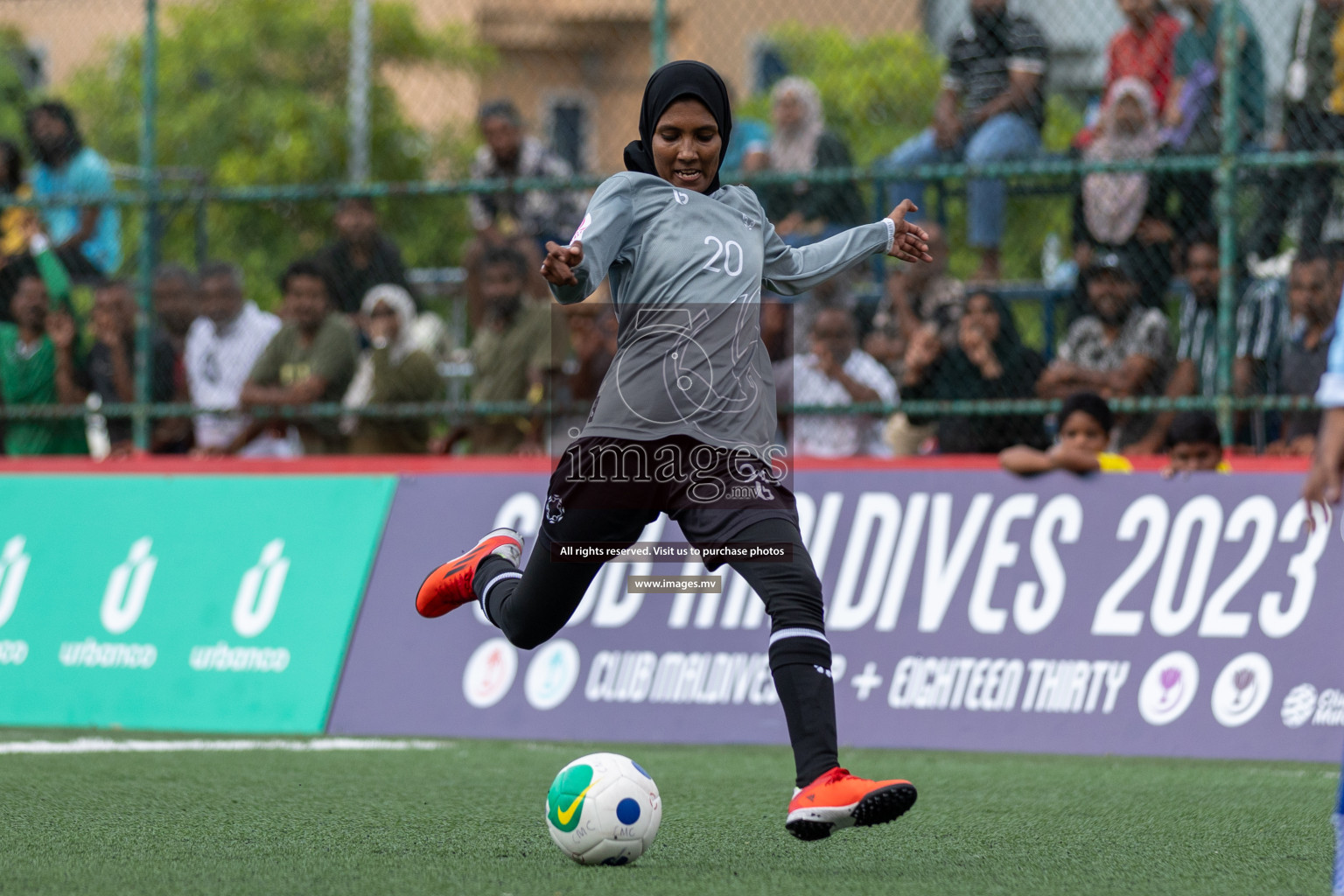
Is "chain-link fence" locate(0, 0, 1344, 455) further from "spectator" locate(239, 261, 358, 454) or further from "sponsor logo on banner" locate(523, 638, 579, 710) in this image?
"sponsor logo on banner" locate(523, 638, 579, 710)

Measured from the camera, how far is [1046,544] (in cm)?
806

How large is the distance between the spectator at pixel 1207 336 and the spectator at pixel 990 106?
1.26 meters

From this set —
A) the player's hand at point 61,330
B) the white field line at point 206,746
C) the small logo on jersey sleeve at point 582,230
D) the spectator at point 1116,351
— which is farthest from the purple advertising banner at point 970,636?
the small logo on jersey sleeve at point 582,230

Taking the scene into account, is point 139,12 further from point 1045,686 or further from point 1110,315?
point 1045,686

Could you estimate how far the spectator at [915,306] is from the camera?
934 cm

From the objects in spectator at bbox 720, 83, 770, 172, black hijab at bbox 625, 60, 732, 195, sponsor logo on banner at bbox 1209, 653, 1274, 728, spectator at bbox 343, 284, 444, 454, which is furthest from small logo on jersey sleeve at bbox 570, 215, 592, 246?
spectator at bbox 720, 83, 770, 172

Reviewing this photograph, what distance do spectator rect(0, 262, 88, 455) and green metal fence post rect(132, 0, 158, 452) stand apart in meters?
0.59

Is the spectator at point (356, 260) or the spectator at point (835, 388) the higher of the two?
the spectator at point (356, 260)

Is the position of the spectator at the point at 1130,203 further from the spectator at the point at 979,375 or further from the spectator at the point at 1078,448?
the spectator at the point at 1078,448

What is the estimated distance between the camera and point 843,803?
432 cm

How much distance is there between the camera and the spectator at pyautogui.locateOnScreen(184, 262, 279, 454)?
417 inches

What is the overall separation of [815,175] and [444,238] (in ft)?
17.0

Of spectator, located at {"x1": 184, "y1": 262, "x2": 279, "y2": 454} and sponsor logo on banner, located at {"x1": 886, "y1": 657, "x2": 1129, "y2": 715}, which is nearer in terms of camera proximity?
sponsor logo on banner, located at {"x1": 886, "y1": 657, "x2": 1129, "y2": 715}

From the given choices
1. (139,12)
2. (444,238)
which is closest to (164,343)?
(139,12)
